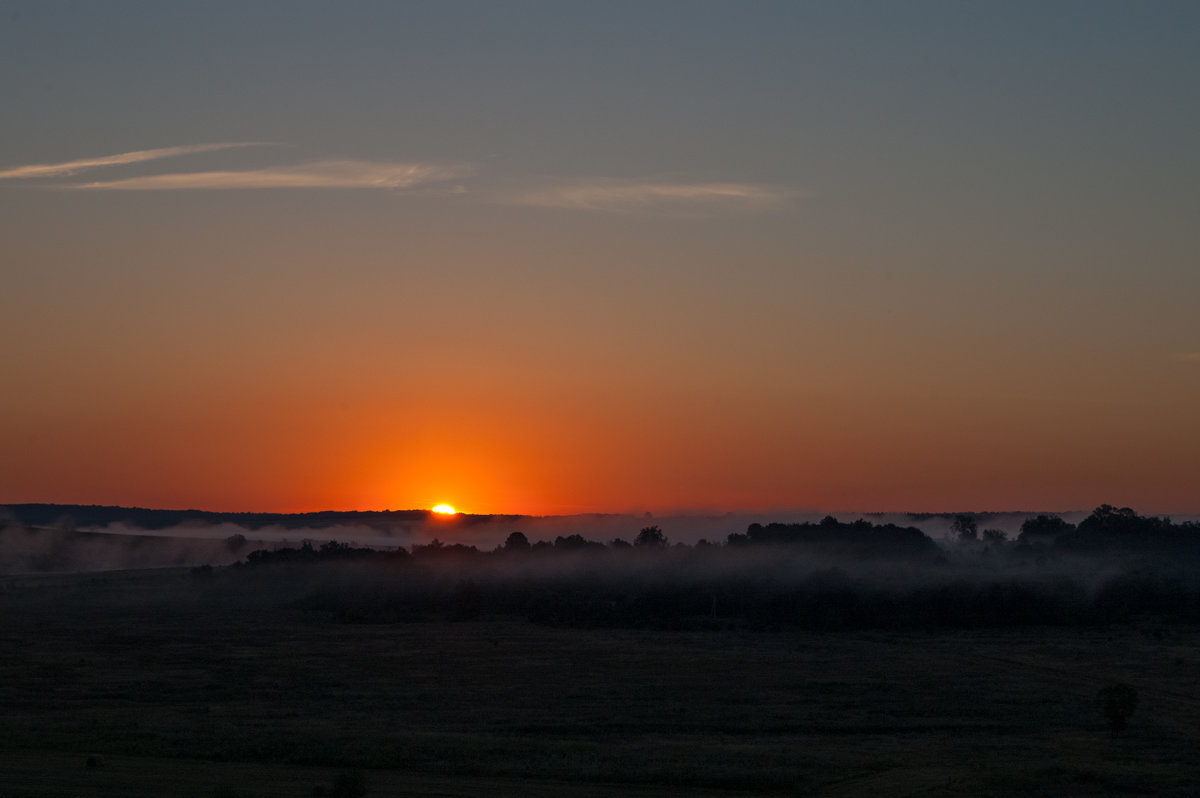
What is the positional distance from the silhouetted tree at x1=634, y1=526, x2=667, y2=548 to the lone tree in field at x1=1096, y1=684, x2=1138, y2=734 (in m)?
Result: 119

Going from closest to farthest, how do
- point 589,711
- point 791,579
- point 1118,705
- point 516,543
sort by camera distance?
point 1118,705 < point 589,711 < point 791,579 < point 516,543

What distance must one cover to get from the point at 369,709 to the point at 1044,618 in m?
76.0

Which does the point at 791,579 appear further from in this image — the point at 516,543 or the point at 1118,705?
the point at 1118,705

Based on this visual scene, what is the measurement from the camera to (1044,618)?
123375 mm

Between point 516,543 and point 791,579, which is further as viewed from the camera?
point 516,543

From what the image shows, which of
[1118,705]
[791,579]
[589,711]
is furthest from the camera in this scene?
[791,579]

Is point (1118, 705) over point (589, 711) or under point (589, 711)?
over

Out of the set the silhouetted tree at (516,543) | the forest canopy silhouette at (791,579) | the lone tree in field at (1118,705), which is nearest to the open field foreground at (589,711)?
the lone tree in field at (1118,705)

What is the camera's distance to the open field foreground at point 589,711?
45.7 meters

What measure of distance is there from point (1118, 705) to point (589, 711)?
23315 millimetres

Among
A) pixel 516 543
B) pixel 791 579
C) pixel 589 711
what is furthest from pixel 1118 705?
pixel 516 543

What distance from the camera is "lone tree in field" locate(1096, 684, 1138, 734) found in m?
57.8

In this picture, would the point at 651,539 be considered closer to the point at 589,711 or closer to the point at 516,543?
the point at 516,543

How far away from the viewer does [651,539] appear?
188 metres
